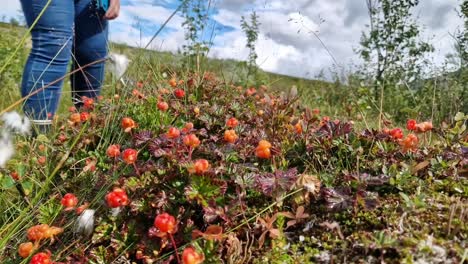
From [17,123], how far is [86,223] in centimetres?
145

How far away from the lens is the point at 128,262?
124cm

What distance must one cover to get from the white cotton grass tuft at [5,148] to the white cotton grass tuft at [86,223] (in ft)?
3.25

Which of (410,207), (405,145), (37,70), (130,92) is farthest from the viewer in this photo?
(37,70)

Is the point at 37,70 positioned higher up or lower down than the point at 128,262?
higher up

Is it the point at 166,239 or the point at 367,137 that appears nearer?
the point at 166,239

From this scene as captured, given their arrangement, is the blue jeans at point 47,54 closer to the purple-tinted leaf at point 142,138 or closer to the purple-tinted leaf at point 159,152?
the purple-tinted leaf at point 142,138

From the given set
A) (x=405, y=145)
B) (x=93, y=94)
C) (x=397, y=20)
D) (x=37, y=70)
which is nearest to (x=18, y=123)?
(x=37, y=70)

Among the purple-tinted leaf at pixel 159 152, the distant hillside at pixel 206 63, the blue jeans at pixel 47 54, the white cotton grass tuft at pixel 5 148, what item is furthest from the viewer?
the distant hillside at pixel 206 63

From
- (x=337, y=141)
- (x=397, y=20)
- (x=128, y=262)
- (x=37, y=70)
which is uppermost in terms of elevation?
(x=397, y=20)

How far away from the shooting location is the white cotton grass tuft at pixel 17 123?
2402 millimetres

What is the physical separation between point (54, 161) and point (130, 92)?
649 millimetres

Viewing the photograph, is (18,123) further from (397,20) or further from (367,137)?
(397,20)

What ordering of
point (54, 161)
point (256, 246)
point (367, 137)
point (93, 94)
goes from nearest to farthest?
point (256, 246) → point (367, 137) → point (54, 161) → point (93, 94)

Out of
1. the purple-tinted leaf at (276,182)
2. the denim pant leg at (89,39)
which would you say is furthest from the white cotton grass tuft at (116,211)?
the denim pant leg at (89,39)
